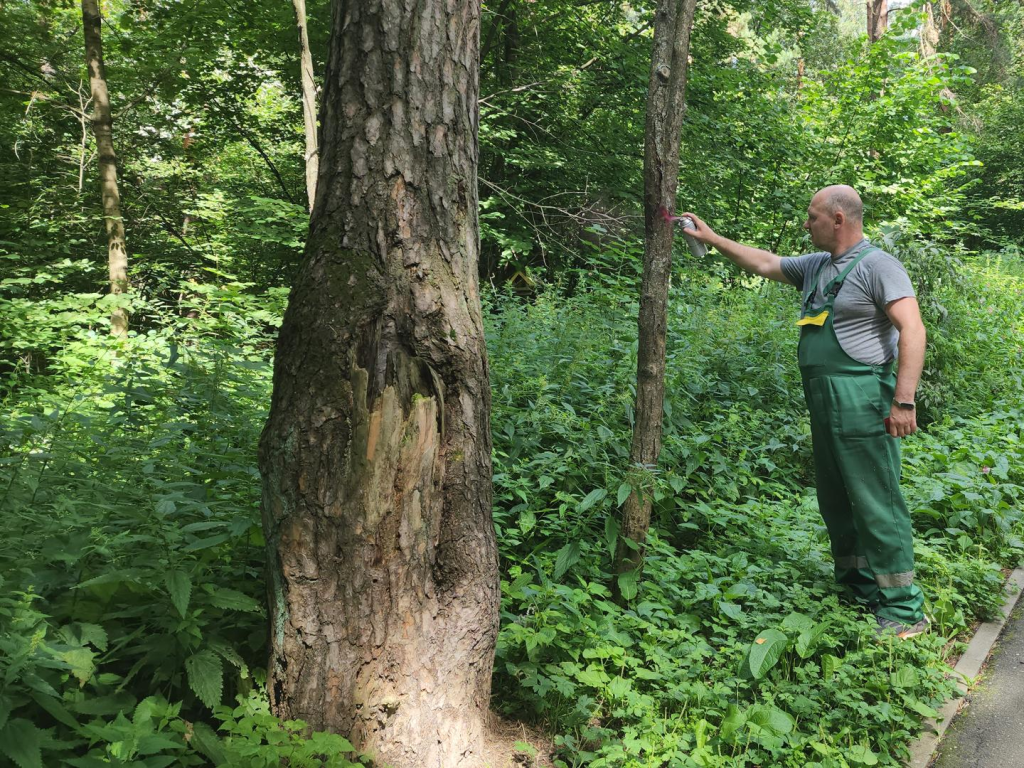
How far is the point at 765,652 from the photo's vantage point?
3.19 meters

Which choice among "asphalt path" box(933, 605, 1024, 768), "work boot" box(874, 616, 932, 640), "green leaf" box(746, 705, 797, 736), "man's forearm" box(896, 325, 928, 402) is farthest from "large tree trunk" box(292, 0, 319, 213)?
"asphalt path" box(933, 605, 1024, 768)

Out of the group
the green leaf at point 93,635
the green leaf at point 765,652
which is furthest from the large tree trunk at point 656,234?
the green leaf at point 93,635

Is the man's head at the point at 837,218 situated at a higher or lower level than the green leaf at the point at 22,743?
higher

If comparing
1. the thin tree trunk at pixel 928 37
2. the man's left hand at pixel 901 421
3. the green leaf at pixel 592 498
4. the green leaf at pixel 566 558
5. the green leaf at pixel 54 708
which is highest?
the thin tree trunk at pixel 928 37

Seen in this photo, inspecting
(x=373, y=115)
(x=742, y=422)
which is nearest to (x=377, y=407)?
(x=373, y=115)

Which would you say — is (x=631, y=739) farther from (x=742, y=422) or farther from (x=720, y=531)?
(x=742, y=422)

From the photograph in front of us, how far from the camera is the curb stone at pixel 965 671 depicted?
116 inches

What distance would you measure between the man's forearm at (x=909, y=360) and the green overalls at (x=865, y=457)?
0.58 feet

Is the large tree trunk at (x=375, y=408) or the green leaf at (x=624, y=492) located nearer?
the large tree trunk at (x=375, y=408)

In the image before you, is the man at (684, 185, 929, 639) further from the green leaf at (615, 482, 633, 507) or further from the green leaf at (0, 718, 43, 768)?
the green leaf at (0, 718, 43, 768)

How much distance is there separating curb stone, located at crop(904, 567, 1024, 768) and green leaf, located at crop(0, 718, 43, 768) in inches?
123

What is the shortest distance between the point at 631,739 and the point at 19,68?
13.1 m

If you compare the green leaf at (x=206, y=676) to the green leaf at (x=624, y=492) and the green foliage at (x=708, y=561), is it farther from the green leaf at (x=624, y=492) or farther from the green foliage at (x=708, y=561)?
the green leaf at (x=624, y=492)

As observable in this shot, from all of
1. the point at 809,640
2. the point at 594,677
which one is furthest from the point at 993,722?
the point at 594,677
